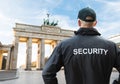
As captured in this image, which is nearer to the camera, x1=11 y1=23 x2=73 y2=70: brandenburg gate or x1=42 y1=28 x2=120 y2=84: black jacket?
x1=42 y1=28 x2=120 y2=84: black jacket

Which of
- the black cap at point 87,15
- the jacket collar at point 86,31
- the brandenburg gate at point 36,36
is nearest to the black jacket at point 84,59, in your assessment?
the jacket collar at point 86,31

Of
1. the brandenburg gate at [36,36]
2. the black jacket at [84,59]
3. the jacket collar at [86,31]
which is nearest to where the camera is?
the black jacket at [84,59]

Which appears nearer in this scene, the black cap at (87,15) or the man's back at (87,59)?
the man's back at (87,59)

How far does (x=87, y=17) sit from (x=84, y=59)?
460 millimetres

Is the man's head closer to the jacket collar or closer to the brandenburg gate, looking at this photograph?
the jacket collar

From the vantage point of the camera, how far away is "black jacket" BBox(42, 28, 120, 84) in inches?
66.7

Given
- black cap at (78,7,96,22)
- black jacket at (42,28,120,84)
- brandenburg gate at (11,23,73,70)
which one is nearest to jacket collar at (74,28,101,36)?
black jacket at (42,28,120,84)

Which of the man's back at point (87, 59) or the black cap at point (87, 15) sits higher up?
the black cap at point (87, 15)

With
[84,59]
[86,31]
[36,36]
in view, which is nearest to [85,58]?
[84,59]

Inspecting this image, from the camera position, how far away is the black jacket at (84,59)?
66.7 inches

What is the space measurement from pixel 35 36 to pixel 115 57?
48.4 metres

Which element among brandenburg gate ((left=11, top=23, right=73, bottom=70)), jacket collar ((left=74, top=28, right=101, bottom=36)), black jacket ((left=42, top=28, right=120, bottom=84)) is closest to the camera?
black jacket ((left=42, top=28, right=120, bottom=84))

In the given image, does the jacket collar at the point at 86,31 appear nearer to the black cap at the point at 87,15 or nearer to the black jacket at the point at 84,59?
the black jacket at the point at 84,59

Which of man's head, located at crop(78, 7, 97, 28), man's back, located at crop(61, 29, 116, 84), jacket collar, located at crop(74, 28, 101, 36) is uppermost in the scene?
man's head, located at crop(78, 7, 97, 28)
